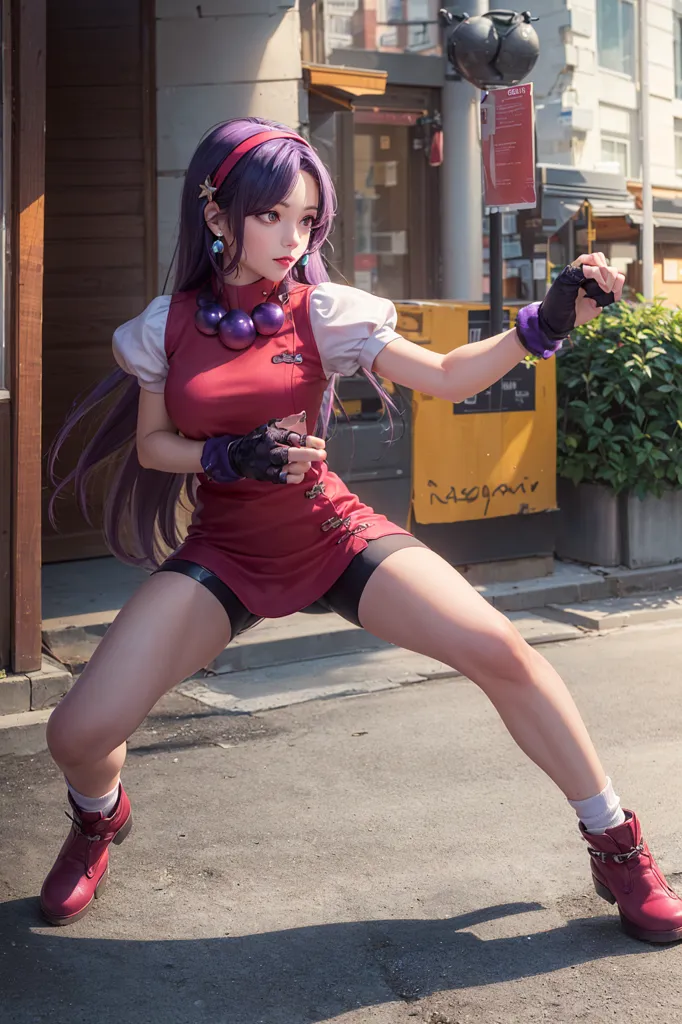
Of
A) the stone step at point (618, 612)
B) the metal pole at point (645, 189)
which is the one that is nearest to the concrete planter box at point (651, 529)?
the stone step at point (618, 612)

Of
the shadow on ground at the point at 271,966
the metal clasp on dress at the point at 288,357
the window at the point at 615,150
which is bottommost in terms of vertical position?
the shadow on ground at the point at 271,966

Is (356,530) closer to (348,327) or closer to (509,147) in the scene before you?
(348,327)

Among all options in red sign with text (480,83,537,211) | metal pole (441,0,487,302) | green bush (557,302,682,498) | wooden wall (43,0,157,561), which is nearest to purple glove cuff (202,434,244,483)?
red sign with text (480,83,537,211)

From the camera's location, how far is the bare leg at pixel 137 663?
10.1ft

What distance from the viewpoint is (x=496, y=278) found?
7.05 m

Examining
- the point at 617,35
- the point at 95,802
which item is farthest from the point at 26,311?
the point at 617,35

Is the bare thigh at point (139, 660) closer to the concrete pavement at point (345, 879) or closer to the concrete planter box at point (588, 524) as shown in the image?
the concrete pavement at point (345, 879)

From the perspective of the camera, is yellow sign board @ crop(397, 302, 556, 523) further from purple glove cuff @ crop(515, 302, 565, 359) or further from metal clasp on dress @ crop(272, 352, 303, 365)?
purple glove cuff @ crop(515, 302, 565, 359)

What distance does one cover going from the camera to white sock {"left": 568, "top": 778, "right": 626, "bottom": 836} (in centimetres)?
316

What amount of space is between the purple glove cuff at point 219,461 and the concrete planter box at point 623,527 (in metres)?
4.77

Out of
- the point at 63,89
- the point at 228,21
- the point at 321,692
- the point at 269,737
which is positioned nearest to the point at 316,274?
the point at 269,737

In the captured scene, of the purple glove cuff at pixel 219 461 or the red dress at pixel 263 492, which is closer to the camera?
the purple glove cuff at pixel 219 461

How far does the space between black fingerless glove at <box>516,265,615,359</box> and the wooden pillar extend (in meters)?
2.60

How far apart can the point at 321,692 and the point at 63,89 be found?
12.2 ft
